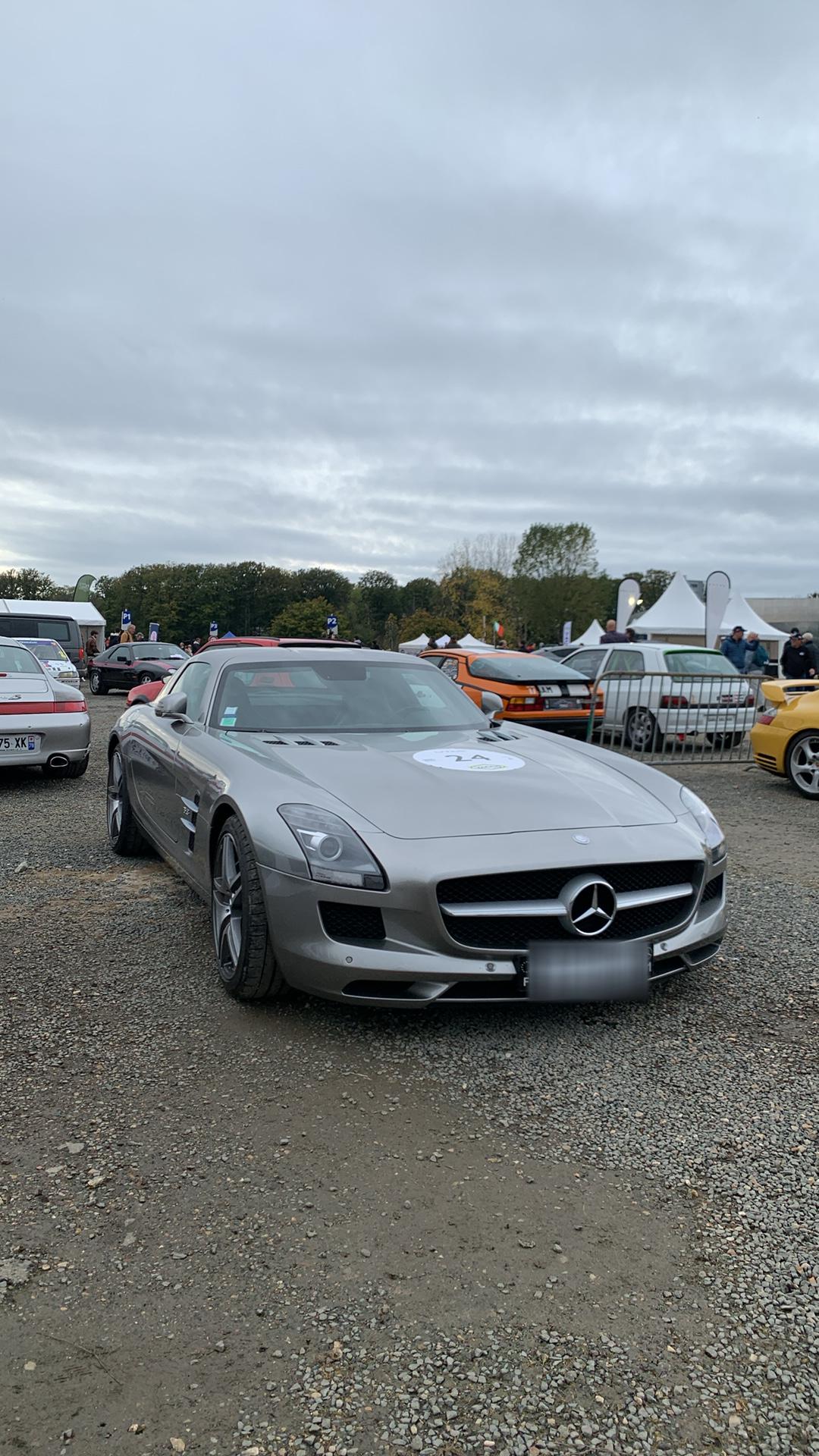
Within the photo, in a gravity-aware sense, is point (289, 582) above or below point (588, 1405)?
above

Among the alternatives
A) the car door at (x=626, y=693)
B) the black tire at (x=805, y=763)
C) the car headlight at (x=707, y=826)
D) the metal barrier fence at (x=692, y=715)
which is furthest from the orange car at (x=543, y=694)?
the car headlight at (x=707, y=826)

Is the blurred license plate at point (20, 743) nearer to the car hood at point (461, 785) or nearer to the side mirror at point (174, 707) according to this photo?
the side mirror at point (174, 707)

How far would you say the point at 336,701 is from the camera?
4832 millimetres

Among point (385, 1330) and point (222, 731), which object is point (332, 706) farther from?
point (385, 1330)

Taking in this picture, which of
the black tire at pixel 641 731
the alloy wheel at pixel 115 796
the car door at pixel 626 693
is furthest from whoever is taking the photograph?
the car door at pixel 626 693

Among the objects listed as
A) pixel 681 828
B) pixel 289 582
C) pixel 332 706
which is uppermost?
pixel 289 582

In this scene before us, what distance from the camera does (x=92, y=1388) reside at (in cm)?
185

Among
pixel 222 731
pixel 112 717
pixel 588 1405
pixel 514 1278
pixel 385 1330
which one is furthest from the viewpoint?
pixel 112 717

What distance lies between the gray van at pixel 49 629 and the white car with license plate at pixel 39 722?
14.6 meters

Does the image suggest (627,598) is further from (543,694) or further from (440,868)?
(440,868)

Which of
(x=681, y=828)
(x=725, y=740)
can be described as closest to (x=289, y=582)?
(x=725, y=740)

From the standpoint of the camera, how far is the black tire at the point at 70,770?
9.28m

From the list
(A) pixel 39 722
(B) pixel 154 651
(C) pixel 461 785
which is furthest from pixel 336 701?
(B) pixel 154 651

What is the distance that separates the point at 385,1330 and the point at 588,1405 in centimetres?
43
